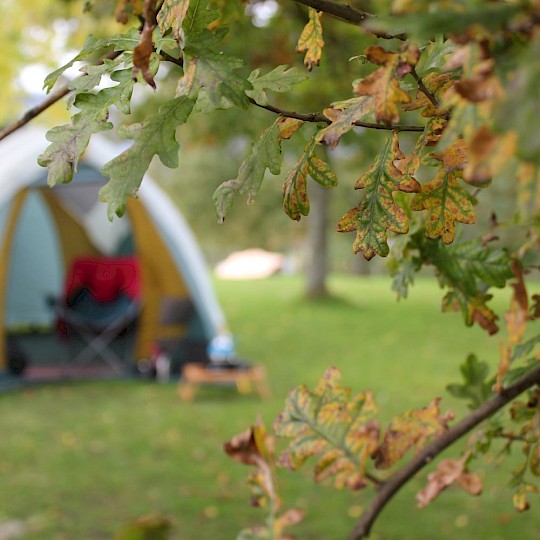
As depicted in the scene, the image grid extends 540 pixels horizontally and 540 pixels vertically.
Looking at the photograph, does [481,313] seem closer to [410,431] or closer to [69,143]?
[410,431]

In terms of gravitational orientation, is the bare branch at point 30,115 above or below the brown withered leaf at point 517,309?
above

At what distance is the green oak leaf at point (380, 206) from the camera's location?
73 cm

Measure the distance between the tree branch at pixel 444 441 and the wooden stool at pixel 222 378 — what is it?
594 centimetres

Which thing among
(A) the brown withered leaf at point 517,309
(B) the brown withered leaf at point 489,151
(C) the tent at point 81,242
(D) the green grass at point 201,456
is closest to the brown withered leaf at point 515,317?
(A) the brown withered leaf at point 517,309

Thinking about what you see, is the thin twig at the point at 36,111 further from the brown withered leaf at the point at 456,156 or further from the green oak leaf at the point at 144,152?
the brown withered leaf at the point at 456,156

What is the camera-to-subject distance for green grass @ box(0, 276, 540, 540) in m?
4.21

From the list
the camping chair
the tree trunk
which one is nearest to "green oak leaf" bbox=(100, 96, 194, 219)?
the camping chair

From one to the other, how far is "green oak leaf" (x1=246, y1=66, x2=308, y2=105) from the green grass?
3.08m

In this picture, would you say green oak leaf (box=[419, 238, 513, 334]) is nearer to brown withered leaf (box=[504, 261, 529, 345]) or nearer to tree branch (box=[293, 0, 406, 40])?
brown withered leaf (box=[504, 261, 529, 345])

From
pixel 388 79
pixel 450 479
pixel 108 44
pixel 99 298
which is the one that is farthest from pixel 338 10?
pixel 99 298

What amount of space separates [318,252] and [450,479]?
13.3 meters

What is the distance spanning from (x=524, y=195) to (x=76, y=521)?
417 cm

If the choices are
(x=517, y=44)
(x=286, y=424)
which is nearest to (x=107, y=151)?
(x=286, y=424)

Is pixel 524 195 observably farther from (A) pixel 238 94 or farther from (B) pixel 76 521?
(B) pixel 76 521
